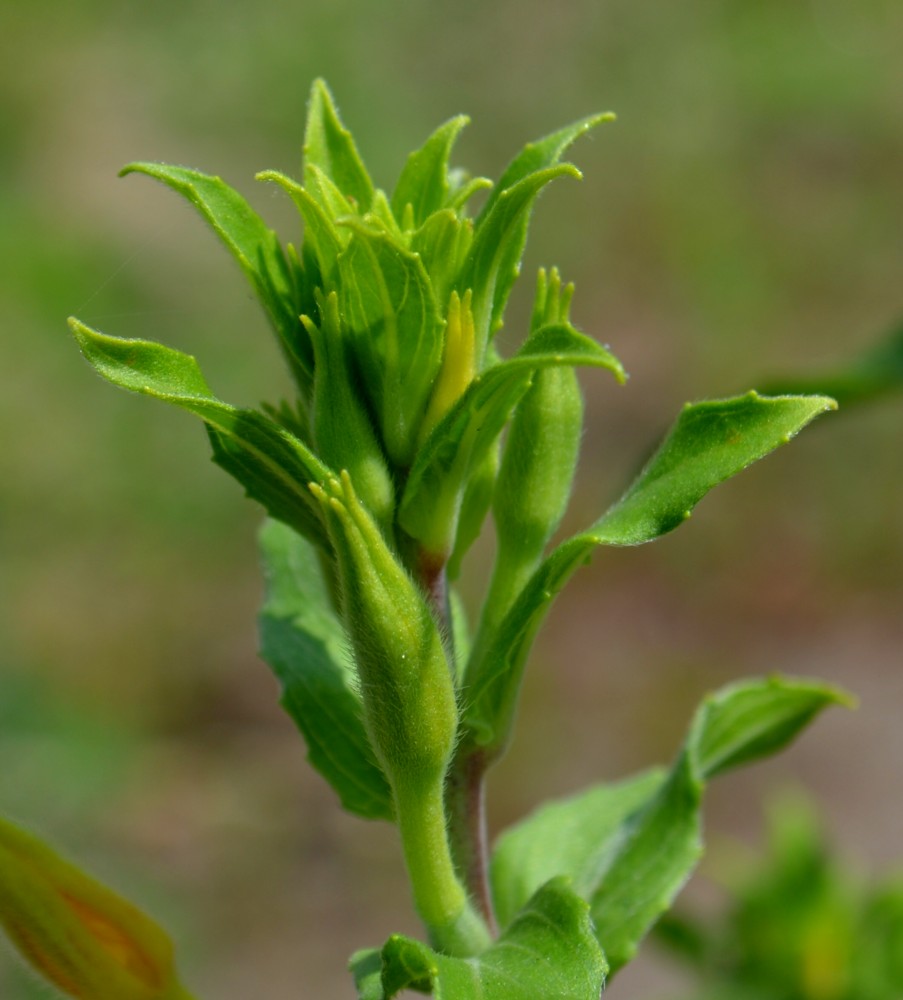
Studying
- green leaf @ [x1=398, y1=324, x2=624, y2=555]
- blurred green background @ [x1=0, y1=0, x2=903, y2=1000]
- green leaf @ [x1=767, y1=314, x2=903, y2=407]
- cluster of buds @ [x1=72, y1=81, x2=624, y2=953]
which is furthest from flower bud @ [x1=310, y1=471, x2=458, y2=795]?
blurred green background @ [x1=0, y1=0, x2=903, y2=1000]

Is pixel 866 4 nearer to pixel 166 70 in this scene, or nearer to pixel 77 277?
pixel 166 70

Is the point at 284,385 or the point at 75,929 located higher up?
the point at 284,385

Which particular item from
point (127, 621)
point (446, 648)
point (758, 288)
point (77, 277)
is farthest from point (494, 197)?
point (758, 288)

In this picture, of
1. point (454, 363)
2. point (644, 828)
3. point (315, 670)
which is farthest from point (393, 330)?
point (644, 828)

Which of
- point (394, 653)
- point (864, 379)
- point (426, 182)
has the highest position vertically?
point (426, 182)

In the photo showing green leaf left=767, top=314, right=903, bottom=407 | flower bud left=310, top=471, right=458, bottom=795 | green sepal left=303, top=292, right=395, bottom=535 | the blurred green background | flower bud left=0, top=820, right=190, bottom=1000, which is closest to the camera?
flower bud left=310, top=471, right=458, bottom=795

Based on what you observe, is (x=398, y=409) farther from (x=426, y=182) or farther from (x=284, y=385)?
(x=284, y=385)

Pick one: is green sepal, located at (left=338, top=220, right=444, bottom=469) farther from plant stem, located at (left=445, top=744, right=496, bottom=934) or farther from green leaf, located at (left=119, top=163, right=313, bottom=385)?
plant stem, located at (left=445, top=744, right=496, bottom=934)
